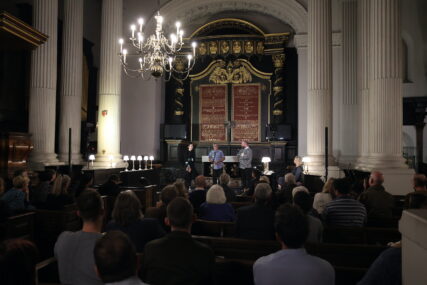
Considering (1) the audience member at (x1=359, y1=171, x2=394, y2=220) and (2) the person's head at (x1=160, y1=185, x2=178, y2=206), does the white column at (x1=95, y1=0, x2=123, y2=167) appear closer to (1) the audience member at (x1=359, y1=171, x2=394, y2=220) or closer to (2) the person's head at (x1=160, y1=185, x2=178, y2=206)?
(2) the person's head at (x1=160, y1=185, x2=178, y2=206)

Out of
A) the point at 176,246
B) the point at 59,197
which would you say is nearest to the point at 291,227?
the point at 176,246

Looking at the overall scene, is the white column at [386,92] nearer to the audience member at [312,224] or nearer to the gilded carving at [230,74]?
the audience member at [312,224]

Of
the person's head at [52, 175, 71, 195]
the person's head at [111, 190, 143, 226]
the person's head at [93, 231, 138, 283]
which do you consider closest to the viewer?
the person's head at [93, 231, 138, 283]

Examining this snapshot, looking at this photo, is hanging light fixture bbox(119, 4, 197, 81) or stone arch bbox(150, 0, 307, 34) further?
stone arch bbox(150, 0, 307, 34)

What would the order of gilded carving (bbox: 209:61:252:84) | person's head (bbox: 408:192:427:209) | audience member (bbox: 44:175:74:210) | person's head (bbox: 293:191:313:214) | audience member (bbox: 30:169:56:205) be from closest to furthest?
person's head (bbox: 408:192:427:209) → person's head (bbox: 293:191:313:214) → audience member (bbox: 44:175:74:210) → audience member (bbox: 30:169:56:205) → gilded carving (bbox: 209:61:252:84)

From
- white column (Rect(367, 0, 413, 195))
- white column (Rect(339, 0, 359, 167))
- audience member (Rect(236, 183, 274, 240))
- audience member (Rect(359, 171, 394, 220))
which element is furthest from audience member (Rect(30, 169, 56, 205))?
white column (Rect(339, 0, 359, 167))

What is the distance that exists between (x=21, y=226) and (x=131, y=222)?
2.12 m

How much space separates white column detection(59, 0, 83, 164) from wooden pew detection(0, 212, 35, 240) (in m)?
7.06

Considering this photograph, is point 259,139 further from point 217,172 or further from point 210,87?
point 217,172

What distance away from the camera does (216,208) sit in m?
5.03

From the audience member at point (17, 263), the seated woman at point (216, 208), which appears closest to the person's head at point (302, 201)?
the seated woman at point (216, 208)

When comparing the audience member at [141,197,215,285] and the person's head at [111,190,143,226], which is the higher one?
the person's head at [111,190,143,226]

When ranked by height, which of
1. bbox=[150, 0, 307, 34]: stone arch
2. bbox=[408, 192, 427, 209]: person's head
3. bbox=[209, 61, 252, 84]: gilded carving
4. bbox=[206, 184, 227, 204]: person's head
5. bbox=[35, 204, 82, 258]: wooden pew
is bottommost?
bbox=[35, 204, 82, 258]: wooden pew

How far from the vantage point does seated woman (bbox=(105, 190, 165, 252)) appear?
3.31 metres
